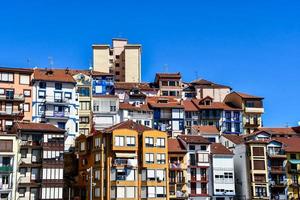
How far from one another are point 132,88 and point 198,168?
34.5 metres

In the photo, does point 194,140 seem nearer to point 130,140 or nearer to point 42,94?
point 130,140

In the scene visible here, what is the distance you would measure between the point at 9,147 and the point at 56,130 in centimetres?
807

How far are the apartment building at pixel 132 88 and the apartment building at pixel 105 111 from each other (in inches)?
483

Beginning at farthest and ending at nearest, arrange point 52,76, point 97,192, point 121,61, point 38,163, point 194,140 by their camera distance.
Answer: point 121,61 → point 52,76 → point 194,140 → point 97,192 → point 38,163

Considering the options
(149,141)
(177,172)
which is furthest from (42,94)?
(177,172)

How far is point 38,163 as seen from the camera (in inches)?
3236

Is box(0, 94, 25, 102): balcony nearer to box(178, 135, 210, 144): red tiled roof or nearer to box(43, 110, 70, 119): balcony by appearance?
box(43, 110, 70, 119): balcony

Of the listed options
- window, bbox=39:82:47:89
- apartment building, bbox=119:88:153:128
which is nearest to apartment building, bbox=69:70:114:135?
apartment building, bbox=119:88:153:128

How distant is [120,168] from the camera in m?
84.4

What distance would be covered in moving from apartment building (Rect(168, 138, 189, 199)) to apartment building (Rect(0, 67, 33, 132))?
91.6ft

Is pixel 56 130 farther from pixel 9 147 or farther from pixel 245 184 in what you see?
pixel 245 184

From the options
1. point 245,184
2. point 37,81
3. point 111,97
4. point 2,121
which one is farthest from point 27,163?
point 245,184

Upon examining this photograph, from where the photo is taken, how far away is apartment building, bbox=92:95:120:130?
106500 millimetres

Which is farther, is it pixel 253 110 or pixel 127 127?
pixel 253 110
